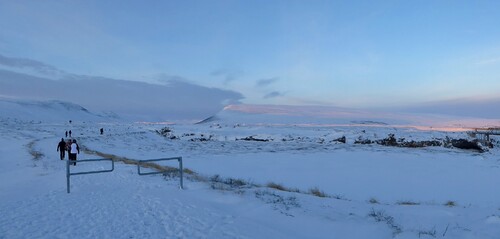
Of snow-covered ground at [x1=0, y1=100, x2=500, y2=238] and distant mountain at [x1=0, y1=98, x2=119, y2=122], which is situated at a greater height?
distant mountain at [x1=0, y1=98, x2=119, y2=122]

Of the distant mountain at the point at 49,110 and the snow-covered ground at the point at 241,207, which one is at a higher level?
the distant mountain at the point at 49,110

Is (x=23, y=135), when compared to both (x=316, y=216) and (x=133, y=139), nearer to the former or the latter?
(x=133, y=139)

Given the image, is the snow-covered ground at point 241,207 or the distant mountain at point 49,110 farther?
the distant mountain at point 49,110

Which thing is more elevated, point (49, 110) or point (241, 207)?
point (49, 110)

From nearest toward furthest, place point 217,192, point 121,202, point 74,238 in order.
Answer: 1. point 74,238
2. point 121,202
3. point 217,192

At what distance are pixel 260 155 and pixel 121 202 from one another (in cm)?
1911

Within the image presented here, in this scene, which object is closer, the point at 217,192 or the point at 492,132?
the point at 217,192

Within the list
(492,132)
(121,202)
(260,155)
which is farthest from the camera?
(492,132)

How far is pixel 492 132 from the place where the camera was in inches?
1631

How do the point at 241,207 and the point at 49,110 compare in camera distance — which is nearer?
the point at 241,207

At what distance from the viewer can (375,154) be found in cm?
2662

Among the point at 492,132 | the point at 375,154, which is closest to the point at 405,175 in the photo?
the point at 375,154

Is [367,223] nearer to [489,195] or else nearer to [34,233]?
[34,233]

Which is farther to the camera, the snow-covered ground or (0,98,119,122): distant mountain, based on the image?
(0,98,119,122): distant mountain
